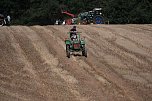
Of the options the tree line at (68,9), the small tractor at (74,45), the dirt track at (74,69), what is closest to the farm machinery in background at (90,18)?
the tree line at (68,9)

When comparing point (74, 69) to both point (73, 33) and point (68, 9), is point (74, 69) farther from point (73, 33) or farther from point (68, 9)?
point (68, 9)

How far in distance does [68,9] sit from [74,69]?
49495 mm

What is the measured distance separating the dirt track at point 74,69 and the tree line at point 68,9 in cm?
1499

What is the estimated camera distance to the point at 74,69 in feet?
46.4

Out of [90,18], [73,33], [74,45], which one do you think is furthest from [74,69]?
[90,18]

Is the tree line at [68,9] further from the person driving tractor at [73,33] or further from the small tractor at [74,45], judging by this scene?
the person driving tractor at [73,33]

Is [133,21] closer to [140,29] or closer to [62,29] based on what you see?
[140,29]

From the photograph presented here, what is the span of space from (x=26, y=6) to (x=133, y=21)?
109ft

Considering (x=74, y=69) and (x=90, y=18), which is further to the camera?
(x=90, y=18)

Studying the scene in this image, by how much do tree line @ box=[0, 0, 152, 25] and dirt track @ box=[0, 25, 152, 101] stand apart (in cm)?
1499

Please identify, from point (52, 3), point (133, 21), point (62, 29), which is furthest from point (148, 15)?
point (52, 3)

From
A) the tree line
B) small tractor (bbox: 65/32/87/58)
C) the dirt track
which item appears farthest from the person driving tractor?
the tree line

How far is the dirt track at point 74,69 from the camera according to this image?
11383 mm

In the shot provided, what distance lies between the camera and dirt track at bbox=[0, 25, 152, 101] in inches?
448
